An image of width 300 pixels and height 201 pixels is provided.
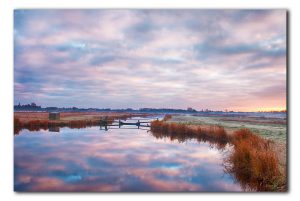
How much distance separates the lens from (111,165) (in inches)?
180

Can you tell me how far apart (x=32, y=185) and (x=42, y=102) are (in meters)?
1.19

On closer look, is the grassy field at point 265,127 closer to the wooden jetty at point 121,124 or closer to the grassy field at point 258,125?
the grassy field at point 258,125

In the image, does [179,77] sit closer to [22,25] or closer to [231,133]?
[231,133]

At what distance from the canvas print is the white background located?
92 mm

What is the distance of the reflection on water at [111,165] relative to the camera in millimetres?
3998

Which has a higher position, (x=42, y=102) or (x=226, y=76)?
(x=226, y=76)

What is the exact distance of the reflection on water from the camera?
4.00 m

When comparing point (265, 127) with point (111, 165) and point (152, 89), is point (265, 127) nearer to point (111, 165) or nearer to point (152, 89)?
point (152, 89)

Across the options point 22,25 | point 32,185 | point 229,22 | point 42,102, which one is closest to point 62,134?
point 42,102
